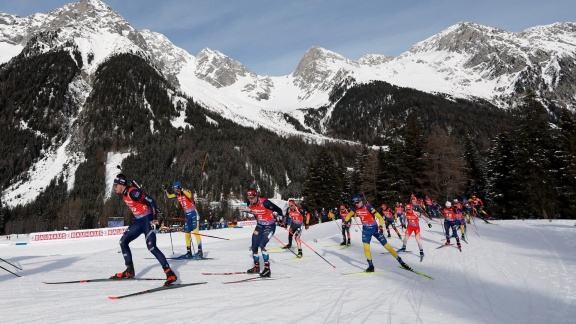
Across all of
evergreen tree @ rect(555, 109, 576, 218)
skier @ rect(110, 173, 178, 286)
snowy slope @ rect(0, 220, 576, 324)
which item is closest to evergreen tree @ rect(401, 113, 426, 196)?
evergreen tree @ rect(555, 109, 576, 218)

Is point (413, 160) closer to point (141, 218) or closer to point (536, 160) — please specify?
point (536, 160)

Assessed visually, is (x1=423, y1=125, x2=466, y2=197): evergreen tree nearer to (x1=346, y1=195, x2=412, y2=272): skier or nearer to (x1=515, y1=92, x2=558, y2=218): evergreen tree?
(x1=515, y1=92, x2=558, y2=218): evergreen tree

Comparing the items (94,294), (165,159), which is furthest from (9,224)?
(94,294)

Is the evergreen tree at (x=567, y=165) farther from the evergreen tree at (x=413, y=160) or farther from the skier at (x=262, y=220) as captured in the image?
the skier at (x=262, y=220)

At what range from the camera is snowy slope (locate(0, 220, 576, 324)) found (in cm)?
632

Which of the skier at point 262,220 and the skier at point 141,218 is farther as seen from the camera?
the skier at point 262,220

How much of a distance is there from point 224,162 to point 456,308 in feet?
447

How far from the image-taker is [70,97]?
16162cm

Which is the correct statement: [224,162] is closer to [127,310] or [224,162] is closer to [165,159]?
[165,159]

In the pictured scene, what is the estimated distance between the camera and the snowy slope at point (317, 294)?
6320mm

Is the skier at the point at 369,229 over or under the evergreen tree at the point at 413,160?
under

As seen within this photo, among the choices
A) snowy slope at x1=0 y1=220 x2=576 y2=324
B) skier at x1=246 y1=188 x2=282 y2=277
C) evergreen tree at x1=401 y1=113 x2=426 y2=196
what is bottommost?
snowy slope at x1=0 y1=220 x2=576 y2=324

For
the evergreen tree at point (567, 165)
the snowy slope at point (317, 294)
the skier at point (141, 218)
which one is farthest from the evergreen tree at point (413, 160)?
the skier at point (141, 218)

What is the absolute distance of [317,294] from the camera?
8242mm
